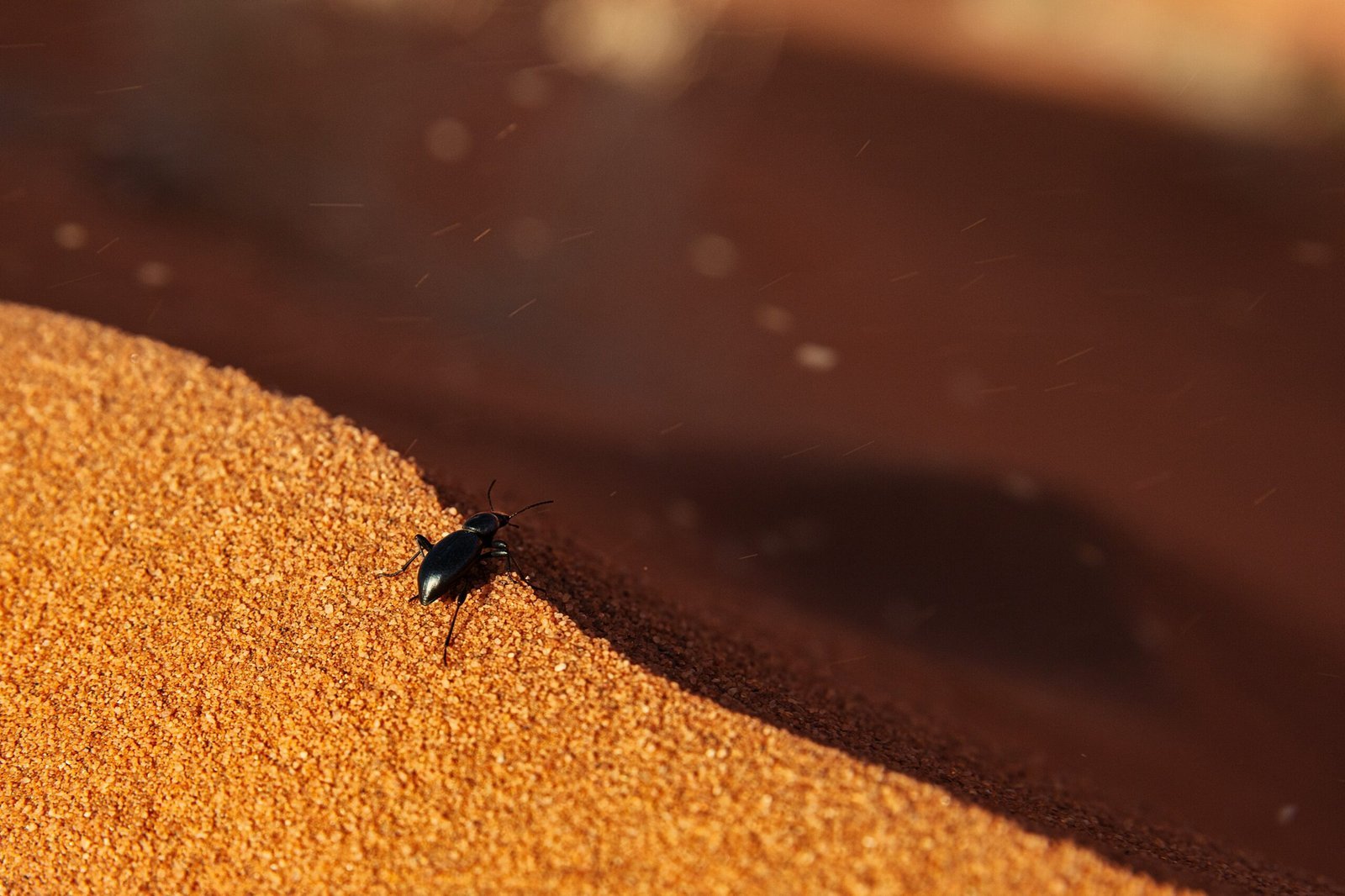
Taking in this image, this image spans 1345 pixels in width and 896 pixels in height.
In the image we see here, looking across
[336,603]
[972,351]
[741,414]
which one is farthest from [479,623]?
[972,351]

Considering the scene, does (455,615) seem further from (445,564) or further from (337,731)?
(337,731)

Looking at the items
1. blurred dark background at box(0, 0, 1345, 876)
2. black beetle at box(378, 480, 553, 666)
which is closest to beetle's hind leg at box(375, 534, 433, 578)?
black beetle at box(378, 480, 553, 666)

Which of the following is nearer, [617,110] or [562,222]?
[562,222]

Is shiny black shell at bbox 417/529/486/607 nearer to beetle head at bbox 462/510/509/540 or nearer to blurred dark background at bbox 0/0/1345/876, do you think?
beetle head at bbox 462/510/509/540

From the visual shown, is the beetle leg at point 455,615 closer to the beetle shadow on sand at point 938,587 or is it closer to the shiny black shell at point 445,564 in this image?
the shiny black shell at point 445,564

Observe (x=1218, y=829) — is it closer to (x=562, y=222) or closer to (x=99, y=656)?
(x=99, y=656)

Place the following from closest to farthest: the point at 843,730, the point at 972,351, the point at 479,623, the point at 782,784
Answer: the point at 782,784
the point at 479,623
the point at 843,730
the point at 972,351

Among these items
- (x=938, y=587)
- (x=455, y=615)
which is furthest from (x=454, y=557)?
(x=938, y=587)
